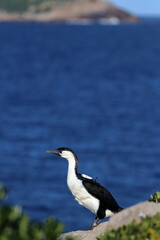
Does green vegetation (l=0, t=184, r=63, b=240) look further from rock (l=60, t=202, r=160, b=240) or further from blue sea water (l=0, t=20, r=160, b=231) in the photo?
blue sea water (l=0, t=20, r=160, b=231)

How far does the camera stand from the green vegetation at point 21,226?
8.69 m

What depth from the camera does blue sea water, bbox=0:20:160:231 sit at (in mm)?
58500

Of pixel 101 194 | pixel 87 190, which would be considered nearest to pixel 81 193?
pixel 87 190

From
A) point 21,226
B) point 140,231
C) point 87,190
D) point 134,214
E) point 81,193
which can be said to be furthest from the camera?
point 81,193

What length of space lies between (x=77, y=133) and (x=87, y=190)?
67126 millimetres

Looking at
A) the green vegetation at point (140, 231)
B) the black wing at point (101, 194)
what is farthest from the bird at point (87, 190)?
the green vegetation at point (140, 231)

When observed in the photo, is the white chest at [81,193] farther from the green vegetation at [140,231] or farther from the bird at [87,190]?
the green vegetation at [140,231]

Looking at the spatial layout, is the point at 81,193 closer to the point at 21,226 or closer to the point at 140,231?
the point at 140,231

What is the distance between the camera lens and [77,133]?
266ft

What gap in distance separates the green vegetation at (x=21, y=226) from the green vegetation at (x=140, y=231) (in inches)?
50.0

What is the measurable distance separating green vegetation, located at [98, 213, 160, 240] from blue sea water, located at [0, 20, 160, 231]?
35948 mm

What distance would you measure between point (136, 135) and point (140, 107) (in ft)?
63.9

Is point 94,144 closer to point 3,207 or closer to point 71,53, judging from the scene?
point 3,207

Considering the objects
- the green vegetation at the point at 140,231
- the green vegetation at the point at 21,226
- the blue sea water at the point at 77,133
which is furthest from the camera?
the blue sea water at the point at 77,133
